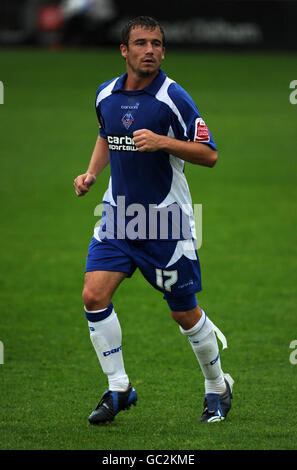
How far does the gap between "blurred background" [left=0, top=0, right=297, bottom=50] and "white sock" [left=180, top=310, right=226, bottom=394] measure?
2524cm

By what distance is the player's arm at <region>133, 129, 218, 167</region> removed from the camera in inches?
207

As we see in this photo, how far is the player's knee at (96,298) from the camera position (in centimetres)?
562

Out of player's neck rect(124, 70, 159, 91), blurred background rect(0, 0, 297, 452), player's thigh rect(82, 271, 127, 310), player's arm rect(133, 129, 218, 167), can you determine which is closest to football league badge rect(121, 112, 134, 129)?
player's neck rect(124, 70, 159, 91)

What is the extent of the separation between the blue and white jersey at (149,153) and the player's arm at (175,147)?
0.19 feet

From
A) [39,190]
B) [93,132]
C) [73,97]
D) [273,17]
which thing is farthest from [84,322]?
[273,17]

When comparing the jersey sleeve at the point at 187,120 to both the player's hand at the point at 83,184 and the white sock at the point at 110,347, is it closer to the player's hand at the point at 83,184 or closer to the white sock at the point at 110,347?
the player's hand at the point at 83,184

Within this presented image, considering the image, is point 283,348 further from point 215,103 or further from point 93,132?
point 215,103

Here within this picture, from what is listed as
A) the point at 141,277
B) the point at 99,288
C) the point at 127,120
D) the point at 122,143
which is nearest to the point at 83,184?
the point at 122,143

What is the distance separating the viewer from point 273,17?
29734 mm

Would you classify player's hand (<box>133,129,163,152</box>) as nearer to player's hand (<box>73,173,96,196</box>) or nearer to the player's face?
the player's face

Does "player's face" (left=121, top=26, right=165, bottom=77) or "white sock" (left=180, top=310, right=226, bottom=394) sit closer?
"player's face" (left=121, top=26, right=165, bottom=77)

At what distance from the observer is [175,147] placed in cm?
534

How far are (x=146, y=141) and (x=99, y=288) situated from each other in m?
1.01

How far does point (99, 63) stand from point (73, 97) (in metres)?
4.76
